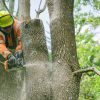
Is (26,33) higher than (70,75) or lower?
higher

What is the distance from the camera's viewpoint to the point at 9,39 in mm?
4746

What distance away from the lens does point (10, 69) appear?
446 cm

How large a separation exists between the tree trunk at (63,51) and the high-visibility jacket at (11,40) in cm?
80

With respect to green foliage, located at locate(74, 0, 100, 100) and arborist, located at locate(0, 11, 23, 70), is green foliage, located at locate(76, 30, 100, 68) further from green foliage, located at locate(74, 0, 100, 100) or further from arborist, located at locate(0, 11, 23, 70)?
arborist, located at locate(0, 11, 23, 70)

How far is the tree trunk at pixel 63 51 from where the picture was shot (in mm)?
3625

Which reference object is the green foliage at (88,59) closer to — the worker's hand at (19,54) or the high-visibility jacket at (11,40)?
the high-visibility jacket at (11,40)

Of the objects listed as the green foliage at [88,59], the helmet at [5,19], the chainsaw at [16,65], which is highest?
the helmet at [5,19]

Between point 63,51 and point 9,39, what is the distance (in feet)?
4.13

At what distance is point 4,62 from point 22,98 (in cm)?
61

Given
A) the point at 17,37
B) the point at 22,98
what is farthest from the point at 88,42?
the point at 22,98

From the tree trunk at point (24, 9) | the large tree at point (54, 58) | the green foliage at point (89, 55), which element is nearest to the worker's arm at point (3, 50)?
the tree trunk at point (24, 9)

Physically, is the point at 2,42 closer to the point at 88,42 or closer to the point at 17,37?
the point at 17,37

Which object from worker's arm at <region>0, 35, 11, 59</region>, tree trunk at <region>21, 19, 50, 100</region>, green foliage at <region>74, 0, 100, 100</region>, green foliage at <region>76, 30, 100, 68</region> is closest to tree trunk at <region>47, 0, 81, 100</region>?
tree trunk at <region>21, 19, 50, 100</region>

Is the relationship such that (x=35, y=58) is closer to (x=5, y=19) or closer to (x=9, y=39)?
(x=5, y=19)
